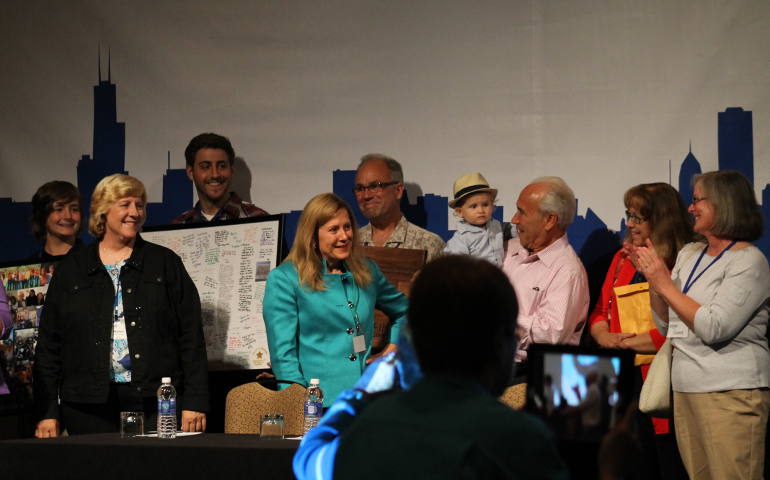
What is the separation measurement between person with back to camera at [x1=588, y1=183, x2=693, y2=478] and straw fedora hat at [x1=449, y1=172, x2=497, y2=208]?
0.76m

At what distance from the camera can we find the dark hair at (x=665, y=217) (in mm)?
4531

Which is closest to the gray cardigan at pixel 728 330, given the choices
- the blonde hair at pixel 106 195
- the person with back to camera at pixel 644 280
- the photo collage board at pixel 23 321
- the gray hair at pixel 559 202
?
the person with back to camera at pixel 644 280

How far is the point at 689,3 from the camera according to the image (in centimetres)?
515

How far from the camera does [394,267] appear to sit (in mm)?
4875

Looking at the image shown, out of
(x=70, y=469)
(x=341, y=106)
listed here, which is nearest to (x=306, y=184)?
(x=341, y=106)

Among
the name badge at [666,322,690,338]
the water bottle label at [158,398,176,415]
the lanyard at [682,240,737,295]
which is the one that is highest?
the lanyard at [682,240,737,295]

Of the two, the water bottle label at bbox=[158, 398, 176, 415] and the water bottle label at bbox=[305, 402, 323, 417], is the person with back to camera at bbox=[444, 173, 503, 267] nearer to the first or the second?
the water bottle label at bbox=[305, 402, 323, 417]

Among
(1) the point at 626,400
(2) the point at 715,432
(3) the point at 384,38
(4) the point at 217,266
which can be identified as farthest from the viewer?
(3) the point at 384,38

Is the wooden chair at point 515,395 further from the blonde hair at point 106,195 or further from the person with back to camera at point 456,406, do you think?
the person with back to camera at point 456,406

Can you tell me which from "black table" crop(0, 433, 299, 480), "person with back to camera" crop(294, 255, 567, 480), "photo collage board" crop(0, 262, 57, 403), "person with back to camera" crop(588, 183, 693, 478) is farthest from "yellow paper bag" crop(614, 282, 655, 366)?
"person with back to camera" crop(294, 255, 567, 480)

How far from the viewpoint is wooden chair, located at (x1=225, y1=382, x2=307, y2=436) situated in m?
3.81

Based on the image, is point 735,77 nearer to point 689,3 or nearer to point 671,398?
point 689,3

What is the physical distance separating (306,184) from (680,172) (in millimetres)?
2255

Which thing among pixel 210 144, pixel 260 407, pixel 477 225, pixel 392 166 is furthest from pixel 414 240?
pixel 260 407
